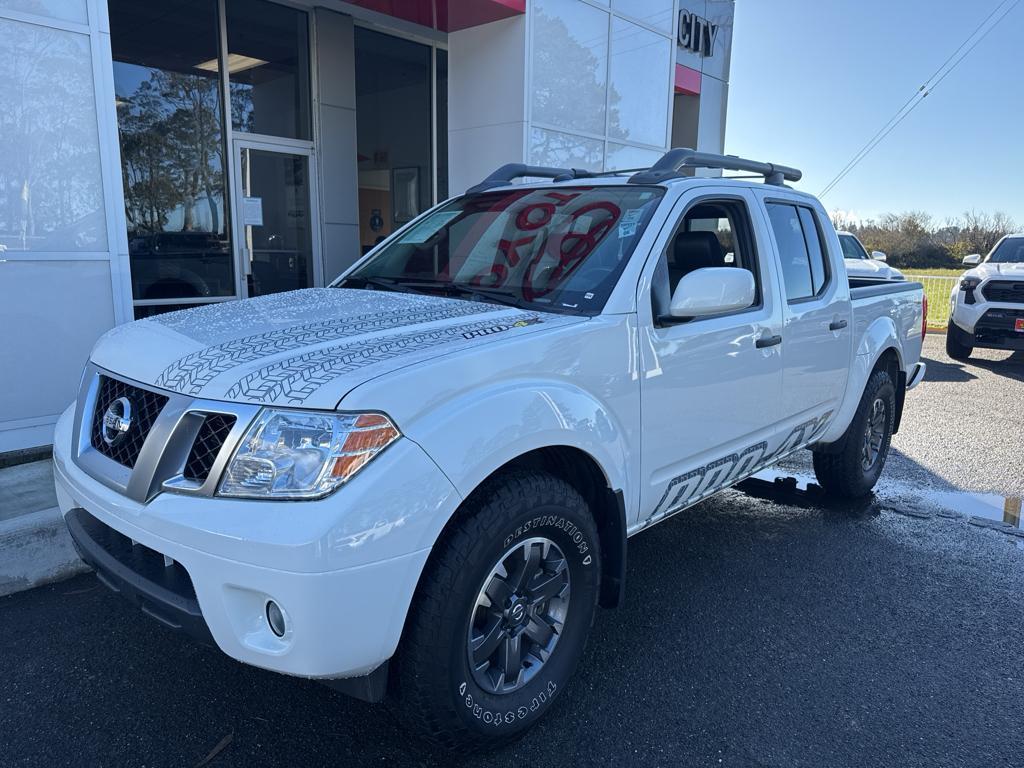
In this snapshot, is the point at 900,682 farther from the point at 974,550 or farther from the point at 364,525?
the point at 364,525

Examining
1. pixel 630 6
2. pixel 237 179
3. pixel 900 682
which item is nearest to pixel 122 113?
pixel 237 179

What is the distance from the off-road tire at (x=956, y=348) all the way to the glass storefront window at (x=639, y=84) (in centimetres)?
547

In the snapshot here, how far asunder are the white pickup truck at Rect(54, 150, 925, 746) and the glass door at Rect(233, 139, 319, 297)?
6.01m

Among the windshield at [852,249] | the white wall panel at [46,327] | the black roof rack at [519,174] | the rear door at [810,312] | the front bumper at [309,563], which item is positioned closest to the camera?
the front bumper at [309,563]

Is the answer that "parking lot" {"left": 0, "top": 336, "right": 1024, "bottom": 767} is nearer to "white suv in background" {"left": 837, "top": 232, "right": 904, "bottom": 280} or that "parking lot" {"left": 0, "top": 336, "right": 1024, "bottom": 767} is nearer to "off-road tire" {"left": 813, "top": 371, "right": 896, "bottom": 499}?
"off-road tire" {"left": 813, "top": 371, "right": 896, "bottom": 499}

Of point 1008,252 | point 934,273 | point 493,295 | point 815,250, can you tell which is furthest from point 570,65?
point 934,273

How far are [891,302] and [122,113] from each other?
798 cm

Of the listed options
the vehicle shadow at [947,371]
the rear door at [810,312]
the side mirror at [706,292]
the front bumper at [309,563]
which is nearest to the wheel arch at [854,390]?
the rear door at [810,312]

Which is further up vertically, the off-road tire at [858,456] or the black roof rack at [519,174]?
the black roof rack at [519,174]

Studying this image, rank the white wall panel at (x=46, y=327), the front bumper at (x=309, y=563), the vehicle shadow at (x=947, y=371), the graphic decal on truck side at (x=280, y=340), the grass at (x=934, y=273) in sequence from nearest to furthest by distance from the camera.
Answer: the front bumper at (x=309, y=563) → the graphic decal on truck side at (x=280, y=340) → the white wall panel at (x=46, y=327) → the vehicle shadow at (x=947, y=371) → the grass at (x=934, y=273)

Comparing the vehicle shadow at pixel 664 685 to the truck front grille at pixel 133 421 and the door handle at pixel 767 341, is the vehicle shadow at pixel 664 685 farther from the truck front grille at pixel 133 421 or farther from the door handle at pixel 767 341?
the door handle at pixel 767 341

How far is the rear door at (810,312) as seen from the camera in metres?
3.84

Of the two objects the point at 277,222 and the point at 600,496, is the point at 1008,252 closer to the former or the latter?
the point at 277,222

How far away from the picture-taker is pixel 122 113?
8.30m
